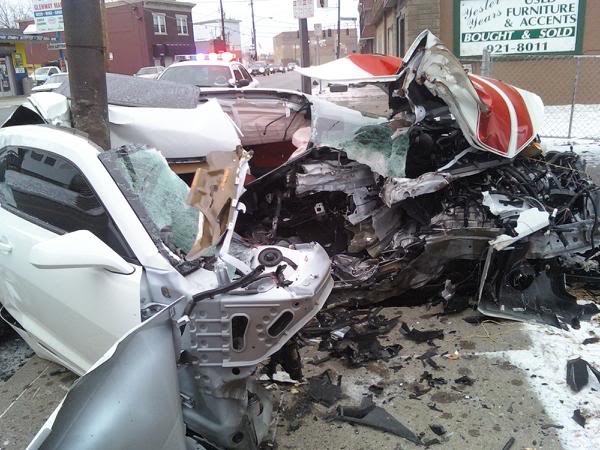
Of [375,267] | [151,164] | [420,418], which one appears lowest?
[420,418]

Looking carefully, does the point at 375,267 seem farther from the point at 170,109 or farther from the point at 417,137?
the point at 170,109

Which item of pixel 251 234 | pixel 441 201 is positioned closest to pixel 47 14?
pixel 251 234

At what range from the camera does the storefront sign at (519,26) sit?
11.7 metres

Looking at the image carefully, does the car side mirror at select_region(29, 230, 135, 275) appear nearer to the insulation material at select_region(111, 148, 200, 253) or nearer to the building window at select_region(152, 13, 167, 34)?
the insulation material at select_region(111, 148, 200, 253)

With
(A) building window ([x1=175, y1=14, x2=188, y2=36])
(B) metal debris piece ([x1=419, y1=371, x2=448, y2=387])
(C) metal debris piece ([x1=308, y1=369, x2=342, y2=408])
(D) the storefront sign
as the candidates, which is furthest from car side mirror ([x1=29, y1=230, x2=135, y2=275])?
Answer: (A) building window ([x1=175, y1=14, x2=188, y2=36])

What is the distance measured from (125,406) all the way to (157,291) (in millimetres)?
684

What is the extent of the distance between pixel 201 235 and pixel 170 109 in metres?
2.55

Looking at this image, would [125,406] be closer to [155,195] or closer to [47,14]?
[155,195]

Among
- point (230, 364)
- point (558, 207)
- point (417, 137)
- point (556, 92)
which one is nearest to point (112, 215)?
point (230, 364)

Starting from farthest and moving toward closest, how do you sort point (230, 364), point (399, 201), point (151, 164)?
point (399, 201)
point (151, 164)
point (230, 364)

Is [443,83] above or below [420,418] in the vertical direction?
above

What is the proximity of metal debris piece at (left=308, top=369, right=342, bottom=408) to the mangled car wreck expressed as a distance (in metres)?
0.55

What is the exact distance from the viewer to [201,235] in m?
2.33

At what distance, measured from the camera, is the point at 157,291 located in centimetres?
236
